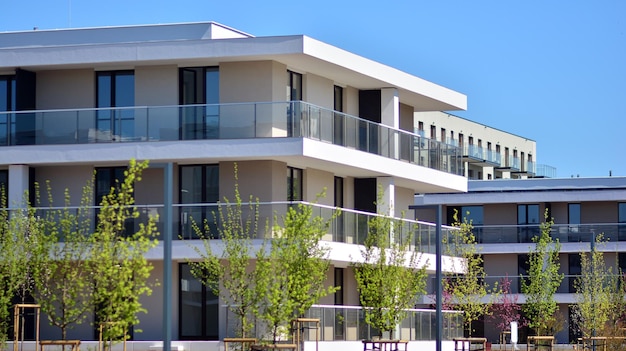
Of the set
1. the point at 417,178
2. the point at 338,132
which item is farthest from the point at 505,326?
the point at 338,132

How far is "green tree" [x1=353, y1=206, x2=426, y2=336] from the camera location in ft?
153

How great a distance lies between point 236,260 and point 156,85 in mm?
8873

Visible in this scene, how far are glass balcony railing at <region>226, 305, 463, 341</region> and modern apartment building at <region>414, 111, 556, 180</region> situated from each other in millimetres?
46996

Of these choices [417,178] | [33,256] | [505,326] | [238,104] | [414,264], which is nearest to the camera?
[33,256]

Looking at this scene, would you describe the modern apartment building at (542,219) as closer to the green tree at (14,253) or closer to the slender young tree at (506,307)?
the slender young tree at (506,307)

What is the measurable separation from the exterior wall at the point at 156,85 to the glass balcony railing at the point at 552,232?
40.4 m

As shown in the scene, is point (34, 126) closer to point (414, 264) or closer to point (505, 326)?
point (414, 264)

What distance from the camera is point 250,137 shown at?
4616 centimetres

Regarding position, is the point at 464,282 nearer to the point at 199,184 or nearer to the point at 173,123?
the point at 199,184

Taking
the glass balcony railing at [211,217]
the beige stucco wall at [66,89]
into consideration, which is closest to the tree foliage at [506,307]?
the glass balcony railing at [211,217]

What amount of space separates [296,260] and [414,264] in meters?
9.16

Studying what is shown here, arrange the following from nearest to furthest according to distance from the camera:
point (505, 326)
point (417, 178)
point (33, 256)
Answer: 1. point (33, 256)
2. point (417, 178)
3. point (505, 326)

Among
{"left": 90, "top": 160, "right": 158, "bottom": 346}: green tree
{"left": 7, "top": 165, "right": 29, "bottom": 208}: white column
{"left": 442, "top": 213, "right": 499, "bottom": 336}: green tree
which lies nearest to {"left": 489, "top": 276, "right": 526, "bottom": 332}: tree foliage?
{"left": 442, "top": 213, "right": 499, "bottom": 336}: green tree

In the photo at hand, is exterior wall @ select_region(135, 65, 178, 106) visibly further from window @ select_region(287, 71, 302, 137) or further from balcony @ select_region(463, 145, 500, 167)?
balcony @ select_region(463, 145, 500, 167)
